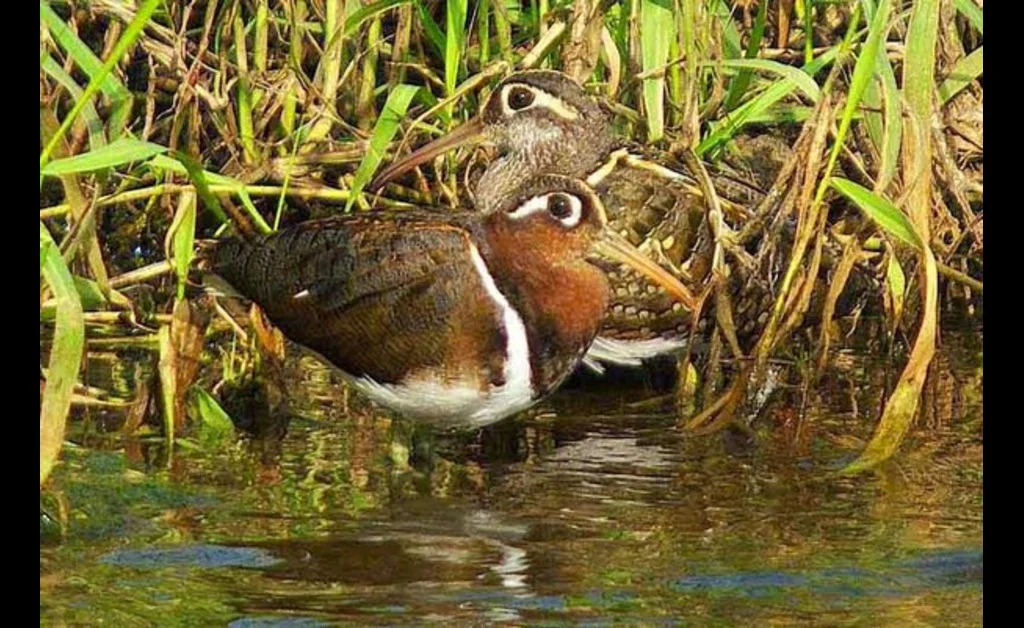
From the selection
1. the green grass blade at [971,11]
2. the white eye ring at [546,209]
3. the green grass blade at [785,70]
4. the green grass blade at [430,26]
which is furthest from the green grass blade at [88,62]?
the green grass blade at [971,11]

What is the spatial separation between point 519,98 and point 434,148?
34 cm

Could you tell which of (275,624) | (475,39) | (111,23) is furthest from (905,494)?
(111,23)

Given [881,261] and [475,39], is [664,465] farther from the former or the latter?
[475,39]

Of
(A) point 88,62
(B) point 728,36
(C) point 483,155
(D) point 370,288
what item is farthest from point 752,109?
(A) point 88,62

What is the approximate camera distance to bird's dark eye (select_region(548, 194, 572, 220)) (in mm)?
6637

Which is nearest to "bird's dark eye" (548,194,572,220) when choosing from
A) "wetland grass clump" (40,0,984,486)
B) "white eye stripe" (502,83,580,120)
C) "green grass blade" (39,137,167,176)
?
"wetland grass clump" (40,0,984,486)

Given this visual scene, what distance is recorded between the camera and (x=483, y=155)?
8000mm

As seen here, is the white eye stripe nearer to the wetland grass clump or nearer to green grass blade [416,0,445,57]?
the wetland grass clump

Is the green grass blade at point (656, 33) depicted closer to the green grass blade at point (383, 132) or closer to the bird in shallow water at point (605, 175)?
the bird in shallow water at point (605, 175)

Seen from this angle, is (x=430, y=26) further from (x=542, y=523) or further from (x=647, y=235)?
(x=542, y=523)

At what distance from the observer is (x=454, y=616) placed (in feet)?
17.4

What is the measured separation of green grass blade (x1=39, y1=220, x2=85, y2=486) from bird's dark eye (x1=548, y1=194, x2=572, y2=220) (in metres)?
1.64

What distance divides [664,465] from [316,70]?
215cm

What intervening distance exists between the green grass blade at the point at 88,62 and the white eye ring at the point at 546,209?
4.04ft
